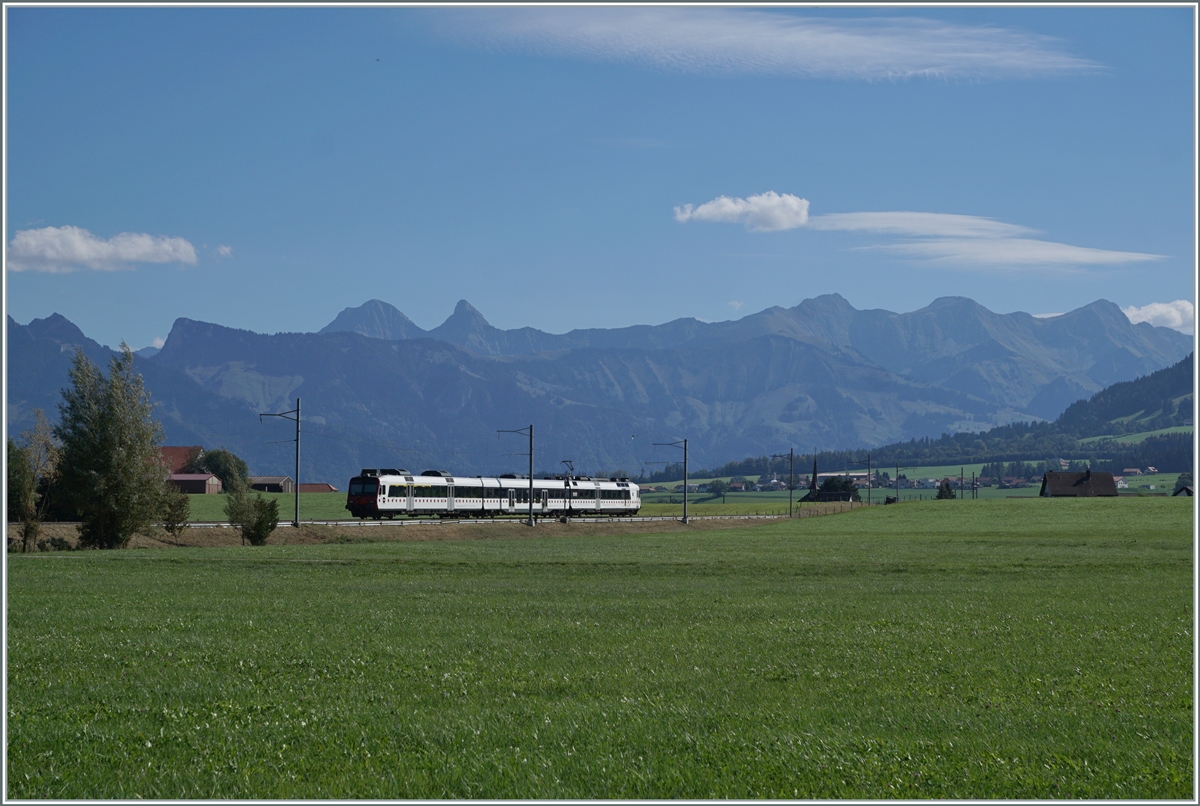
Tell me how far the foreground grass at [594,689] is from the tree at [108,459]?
24.8 m

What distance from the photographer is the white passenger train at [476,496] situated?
8969cm

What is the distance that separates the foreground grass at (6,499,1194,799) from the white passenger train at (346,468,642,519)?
5415 cm

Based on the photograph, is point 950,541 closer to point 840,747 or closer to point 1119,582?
point 1119,582

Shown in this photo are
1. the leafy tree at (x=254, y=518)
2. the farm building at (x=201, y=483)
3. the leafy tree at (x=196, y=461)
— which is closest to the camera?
the leafy tree at (x=254, y=518)

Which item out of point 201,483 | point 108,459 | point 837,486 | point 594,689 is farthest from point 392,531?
point 837,486

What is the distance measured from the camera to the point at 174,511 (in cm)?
6178

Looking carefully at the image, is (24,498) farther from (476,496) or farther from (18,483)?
(476,496)

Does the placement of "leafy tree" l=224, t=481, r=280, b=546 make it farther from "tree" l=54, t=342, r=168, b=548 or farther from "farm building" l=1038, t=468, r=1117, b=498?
"farm building" l=1038, t=468, r=1117, b=498

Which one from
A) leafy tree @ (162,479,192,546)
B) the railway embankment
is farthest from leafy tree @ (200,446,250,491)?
leafy tree @ (162,479,192,546)

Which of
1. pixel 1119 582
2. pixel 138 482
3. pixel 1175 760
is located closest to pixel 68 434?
pixel 138 482

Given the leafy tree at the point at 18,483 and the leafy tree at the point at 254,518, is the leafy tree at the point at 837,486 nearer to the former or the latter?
the leafy tree at the point at 254,518

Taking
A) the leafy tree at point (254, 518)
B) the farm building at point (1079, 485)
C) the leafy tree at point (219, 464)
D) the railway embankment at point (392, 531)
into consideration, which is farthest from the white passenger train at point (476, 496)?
the farm building at point (1079, 485)

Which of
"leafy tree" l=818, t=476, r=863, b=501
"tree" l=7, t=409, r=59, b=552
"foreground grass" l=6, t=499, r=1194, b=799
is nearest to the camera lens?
"foreground grass" l=6, t=499, r=1194, b=799

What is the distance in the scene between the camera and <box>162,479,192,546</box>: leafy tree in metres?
61.2
